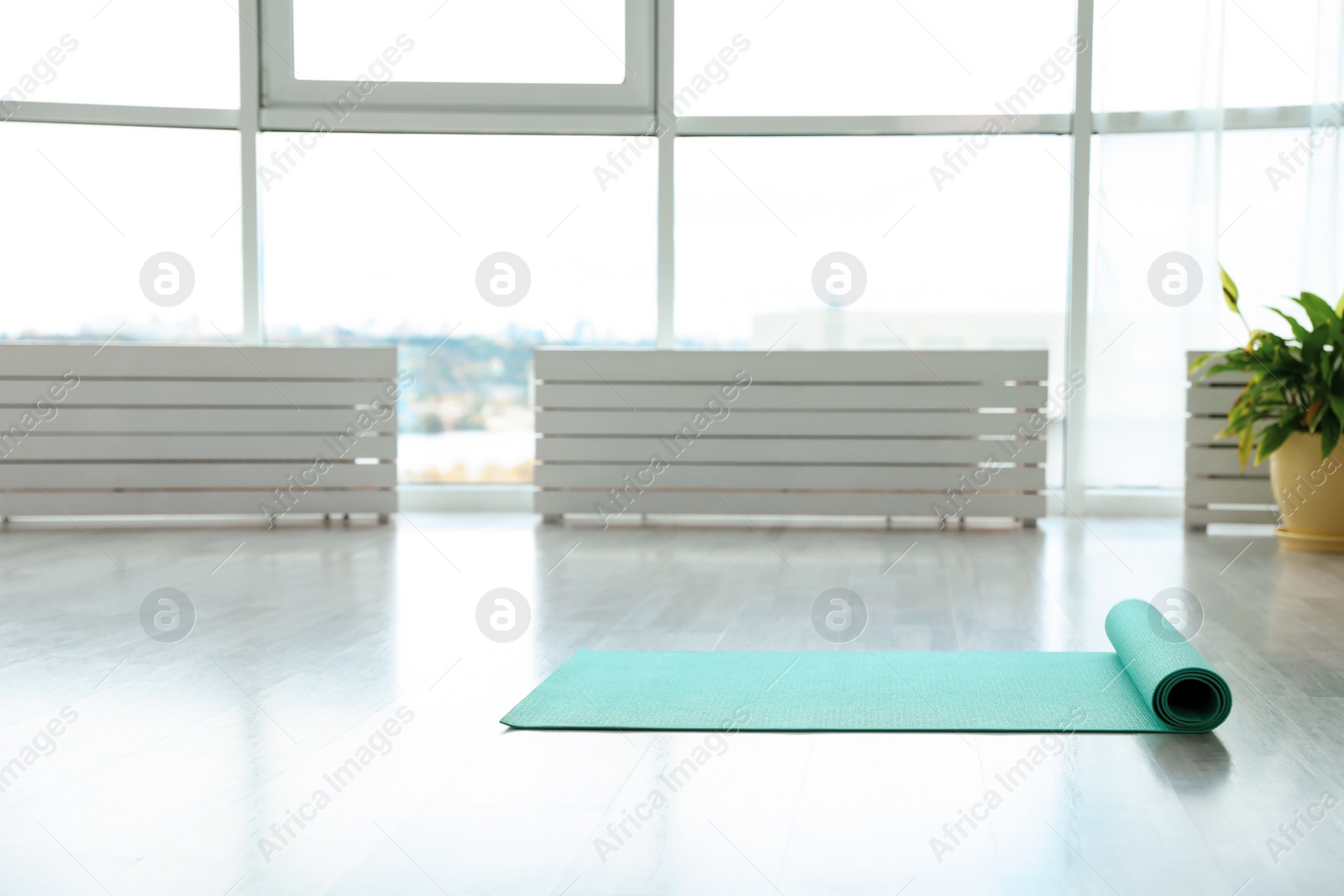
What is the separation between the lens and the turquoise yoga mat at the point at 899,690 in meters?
1.79

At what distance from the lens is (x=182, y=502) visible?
4.69 m

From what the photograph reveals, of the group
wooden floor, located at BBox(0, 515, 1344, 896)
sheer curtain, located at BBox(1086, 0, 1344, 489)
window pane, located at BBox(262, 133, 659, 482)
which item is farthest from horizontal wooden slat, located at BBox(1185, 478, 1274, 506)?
window pane, located at BBox(262, 133, 659, 482)

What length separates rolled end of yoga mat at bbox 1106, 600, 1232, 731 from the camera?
176 centimetres

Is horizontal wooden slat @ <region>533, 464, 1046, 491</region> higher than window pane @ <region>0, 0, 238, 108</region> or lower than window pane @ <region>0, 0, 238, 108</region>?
lower

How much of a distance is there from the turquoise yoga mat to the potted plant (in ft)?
7.25

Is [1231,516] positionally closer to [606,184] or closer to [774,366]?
[774,366]

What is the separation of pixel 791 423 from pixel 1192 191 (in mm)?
1965

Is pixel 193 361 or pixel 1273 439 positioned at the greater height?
pixel 193 361

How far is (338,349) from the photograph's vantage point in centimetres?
472

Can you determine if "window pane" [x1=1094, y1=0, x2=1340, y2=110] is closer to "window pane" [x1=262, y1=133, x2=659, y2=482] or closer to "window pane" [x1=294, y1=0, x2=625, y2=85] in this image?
"window pane" [x1=262, y1=133, x2=659, y2=482]

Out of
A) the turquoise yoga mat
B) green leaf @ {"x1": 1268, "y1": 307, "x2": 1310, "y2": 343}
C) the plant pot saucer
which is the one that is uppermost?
green leaf @ {"x1": 1268, "y1": 307, "x2": 1310, "y2": 343}

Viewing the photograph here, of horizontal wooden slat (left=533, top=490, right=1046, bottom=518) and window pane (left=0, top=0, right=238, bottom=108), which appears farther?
window pane (left=0, top=0, right=238, bottom=108)

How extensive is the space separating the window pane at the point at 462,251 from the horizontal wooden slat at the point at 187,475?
0.51 m

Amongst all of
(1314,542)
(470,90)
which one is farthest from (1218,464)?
(470,90)
